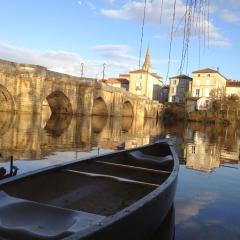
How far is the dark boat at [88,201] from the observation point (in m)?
3.88

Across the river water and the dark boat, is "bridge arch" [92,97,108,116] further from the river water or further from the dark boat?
Answer: the dark boat

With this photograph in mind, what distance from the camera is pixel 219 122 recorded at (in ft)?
230

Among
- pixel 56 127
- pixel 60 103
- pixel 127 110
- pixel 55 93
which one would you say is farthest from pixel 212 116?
pixel 56 127

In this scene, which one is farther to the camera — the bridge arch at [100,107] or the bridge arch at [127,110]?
the bridge arch at [127,110]

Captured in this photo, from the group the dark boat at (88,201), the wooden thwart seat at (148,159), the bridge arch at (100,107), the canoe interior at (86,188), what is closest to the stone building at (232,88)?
the bridge arch at (100,107)

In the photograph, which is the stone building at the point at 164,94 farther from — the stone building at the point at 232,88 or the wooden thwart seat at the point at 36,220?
the wooden thwart seat at the point at 36,220

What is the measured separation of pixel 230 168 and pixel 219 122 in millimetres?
56449

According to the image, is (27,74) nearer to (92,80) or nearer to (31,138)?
(92,80)

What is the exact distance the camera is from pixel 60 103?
4809cm

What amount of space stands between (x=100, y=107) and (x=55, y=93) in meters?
12.9

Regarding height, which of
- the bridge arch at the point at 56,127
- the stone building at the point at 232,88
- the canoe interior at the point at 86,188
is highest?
the stone building at the point at 232,88

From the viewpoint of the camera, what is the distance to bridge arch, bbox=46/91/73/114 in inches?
1780

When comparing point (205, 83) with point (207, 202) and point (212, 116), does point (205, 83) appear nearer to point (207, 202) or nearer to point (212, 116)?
point (212, 116)

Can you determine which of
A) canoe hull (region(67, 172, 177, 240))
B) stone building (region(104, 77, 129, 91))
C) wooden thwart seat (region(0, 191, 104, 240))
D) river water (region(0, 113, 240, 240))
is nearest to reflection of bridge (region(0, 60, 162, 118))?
river water (region(0, 113, 240, 240))
